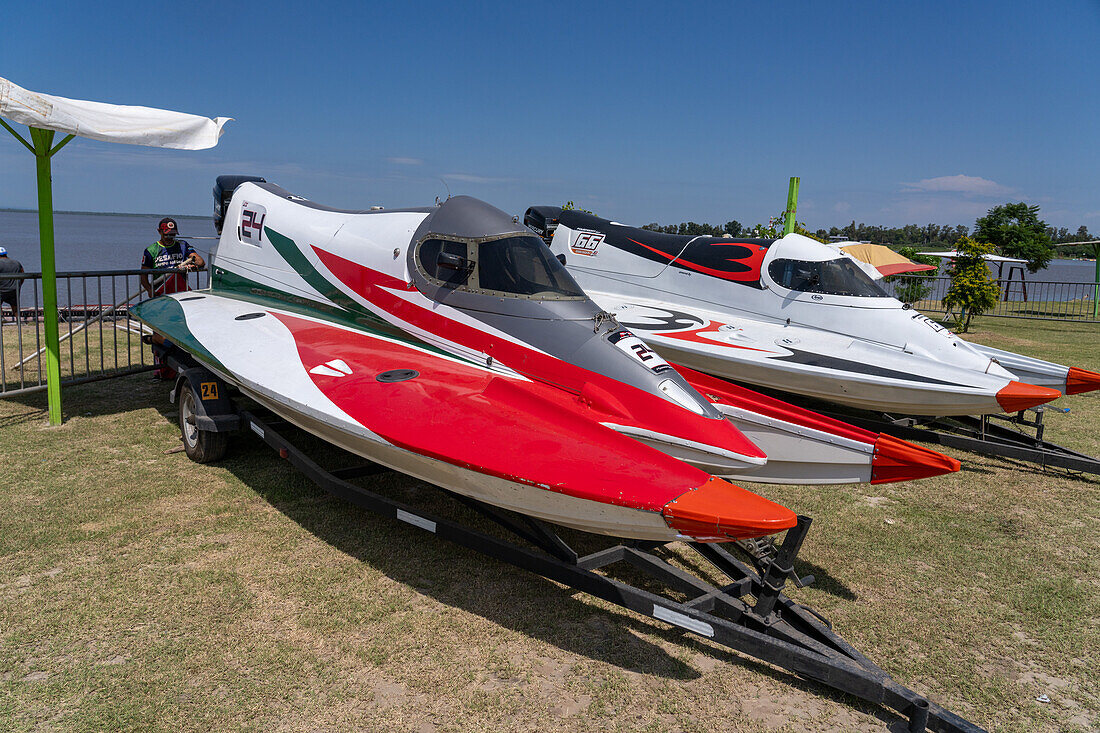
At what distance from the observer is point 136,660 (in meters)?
3.38

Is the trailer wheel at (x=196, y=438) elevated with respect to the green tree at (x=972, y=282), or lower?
lower

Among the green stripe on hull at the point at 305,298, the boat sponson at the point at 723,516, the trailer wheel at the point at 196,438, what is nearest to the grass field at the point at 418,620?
the trailer wheel at the point at 196,438

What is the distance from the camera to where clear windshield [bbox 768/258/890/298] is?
7664 mm

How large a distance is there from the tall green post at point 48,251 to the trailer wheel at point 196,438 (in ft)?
5.93

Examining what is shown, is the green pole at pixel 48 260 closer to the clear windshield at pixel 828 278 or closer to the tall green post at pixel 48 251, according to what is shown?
the tall green post at pixel 48 251

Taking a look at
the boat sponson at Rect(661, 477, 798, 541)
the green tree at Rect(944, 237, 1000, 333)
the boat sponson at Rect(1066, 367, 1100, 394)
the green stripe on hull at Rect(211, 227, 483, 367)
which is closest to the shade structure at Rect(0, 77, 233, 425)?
the green stripe on hull at Rect(211, 227, 483, 367)

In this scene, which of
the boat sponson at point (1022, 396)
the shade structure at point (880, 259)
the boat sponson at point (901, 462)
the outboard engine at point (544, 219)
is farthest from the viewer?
the shade structure at point (880, 259)

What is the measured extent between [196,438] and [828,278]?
273 inches

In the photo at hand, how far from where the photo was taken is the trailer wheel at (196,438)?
5.96 metres

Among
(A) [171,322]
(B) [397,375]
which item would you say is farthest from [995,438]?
(A) [171,322]

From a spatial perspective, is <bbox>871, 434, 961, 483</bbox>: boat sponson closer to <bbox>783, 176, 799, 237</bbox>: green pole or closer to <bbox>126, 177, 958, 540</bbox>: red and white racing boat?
<bbox>126, 177, 958, 540</bbox>: red and white racing boat

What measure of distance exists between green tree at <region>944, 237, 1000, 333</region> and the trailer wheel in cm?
1682

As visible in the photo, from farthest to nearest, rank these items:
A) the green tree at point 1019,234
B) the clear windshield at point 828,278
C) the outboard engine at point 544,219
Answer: the green tree at point 1019,234 < the outboard engine at point 544,219 < the clear windshield at point 828,278

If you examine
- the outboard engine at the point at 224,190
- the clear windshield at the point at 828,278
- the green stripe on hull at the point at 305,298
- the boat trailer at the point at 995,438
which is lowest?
the boat trailer at the point at 995,438
